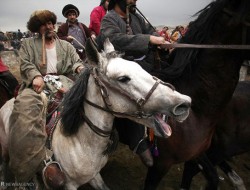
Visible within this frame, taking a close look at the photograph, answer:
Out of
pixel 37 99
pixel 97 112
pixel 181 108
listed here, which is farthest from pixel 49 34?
pixel 181 108

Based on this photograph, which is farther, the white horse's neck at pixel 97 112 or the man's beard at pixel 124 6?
the man's beard at pixel 124 6

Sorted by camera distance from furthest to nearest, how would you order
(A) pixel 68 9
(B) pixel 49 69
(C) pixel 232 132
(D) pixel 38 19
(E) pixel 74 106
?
1. (A) pixel 68 9
2. (C) pixel 232 132
3. (B) pixel 49 69
4. (D) pixel 38 19
5. (E) pixel 74 106

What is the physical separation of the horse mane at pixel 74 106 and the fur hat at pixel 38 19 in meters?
1.26

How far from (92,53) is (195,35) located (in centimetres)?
127

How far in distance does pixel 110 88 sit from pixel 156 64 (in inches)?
44.3

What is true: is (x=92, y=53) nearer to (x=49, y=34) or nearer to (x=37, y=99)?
(x=37, y=99)

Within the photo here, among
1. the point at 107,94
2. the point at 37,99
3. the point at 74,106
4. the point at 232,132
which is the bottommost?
the point at 232,132

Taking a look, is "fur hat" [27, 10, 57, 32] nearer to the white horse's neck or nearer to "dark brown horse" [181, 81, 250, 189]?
the white horse's neck

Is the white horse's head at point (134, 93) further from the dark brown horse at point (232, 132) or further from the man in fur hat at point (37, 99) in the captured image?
the dark brown horse at point (232, 132)

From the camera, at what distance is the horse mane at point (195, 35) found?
2.49 meters

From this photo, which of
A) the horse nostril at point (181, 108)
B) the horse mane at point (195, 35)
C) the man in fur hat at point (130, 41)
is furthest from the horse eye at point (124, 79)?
the horse mane at point (195, 35)

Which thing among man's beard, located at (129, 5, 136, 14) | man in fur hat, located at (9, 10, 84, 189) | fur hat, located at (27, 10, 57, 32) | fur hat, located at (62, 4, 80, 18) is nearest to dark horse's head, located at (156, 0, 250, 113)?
man's beard, located at (129, 5, 136, 14)

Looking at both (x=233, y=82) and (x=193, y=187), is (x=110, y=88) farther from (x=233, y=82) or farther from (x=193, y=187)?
(x=193, y=187)

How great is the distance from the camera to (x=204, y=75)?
2.69m
